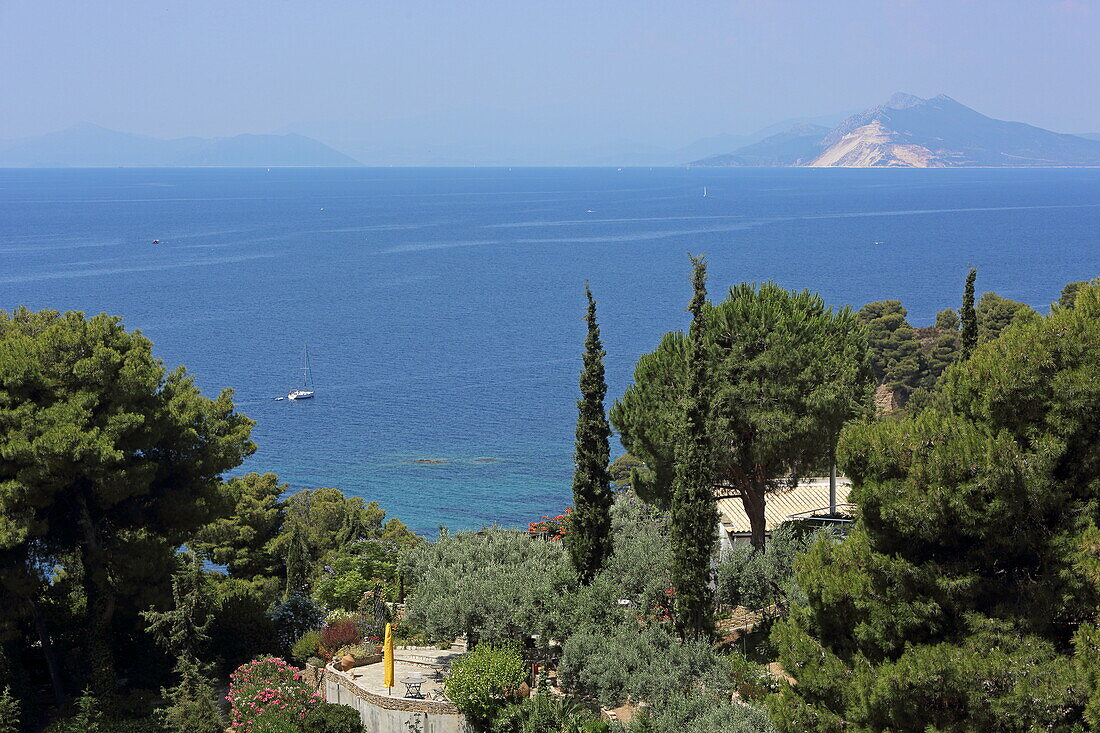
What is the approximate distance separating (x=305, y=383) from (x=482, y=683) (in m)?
57.7

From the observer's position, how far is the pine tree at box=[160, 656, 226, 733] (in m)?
15.2

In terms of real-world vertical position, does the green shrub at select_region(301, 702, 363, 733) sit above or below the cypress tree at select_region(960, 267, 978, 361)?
below

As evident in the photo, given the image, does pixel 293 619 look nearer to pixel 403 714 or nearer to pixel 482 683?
pixel 403 714

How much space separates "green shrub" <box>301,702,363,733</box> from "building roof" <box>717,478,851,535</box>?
33.4 feet

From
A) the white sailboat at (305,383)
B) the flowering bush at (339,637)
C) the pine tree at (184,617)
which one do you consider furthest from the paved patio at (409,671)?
the white sailboat at (305,383)

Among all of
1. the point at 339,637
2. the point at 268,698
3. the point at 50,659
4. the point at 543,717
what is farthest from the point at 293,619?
the point at 543,717

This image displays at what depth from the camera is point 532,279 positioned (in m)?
115

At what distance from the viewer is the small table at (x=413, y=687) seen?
14820 millimetres

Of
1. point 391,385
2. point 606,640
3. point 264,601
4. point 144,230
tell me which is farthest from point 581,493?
point 144,230

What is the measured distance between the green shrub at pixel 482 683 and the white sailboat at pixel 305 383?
53.5 metres

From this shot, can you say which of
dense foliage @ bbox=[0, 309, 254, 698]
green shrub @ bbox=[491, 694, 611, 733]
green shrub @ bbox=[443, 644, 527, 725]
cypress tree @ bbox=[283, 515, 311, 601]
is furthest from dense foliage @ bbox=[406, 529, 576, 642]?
cypress tree @ bbox=[283, 515, 311, 601]

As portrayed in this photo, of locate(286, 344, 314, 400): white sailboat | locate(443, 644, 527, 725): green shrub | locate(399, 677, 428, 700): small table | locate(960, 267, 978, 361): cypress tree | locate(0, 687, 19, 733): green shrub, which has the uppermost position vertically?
locate(960, 267, 978, 361): cypress tree

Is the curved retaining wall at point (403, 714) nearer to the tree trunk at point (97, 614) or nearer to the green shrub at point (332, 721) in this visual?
the green shrub at point (332, 721)

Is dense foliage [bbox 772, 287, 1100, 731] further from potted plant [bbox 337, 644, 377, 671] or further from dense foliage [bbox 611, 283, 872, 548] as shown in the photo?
potted plant [bbox 337, 644, 377, 671]
